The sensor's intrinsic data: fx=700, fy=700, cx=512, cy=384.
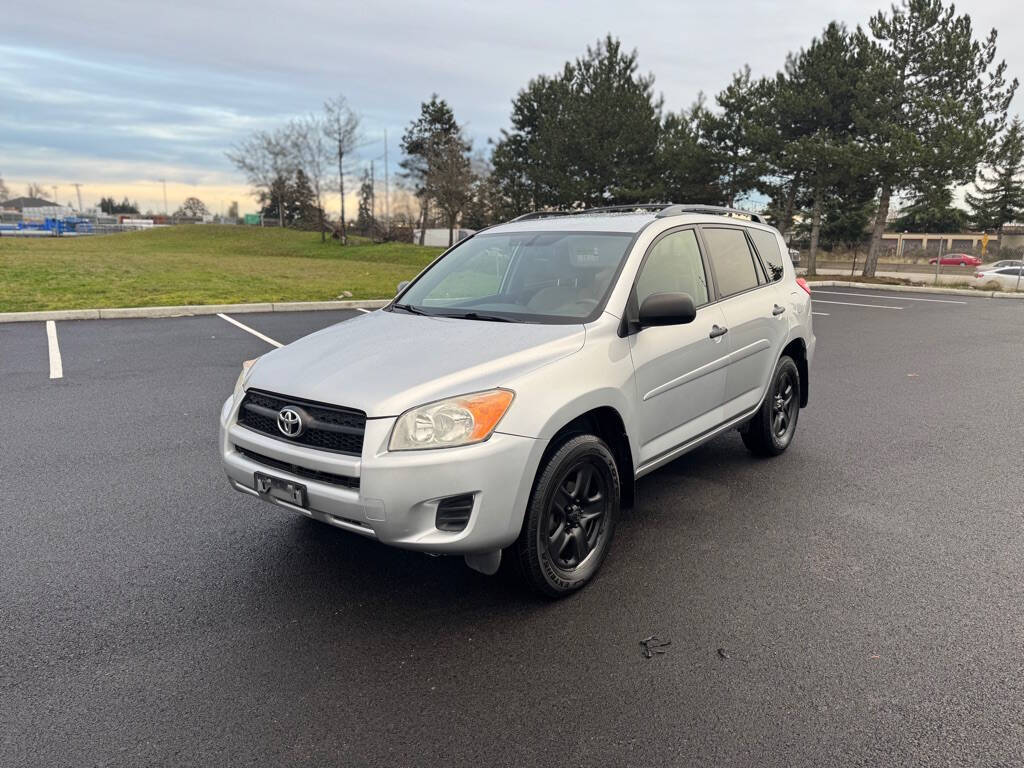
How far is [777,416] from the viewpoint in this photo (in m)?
5.39

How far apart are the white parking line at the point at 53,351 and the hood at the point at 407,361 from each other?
5844mm

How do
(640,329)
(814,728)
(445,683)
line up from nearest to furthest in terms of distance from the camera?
(814,728) → (445,683) → (640,329)

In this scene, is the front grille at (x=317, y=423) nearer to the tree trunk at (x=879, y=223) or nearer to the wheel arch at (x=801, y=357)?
the wheel arch at (x=801, y=357)

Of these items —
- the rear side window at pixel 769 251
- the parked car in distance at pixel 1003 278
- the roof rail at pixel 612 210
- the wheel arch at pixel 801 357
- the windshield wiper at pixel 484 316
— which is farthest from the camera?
the parked car in distance at pixel 1003 278

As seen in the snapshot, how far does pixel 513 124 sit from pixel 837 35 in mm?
20656

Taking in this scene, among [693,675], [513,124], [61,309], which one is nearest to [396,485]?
[693,675]

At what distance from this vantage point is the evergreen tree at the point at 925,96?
25.0m

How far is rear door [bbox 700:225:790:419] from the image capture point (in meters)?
4.50

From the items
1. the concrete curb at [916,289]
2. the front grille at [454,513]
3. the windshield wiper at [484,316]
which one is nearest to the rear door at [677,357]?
the windshield wiper at [484,316]

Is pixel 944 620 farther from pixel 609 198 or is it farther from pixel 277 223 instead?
pixel 277 223

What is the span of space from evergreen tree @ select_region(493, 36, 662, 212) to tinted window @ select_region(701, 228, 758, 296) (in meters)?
29.5

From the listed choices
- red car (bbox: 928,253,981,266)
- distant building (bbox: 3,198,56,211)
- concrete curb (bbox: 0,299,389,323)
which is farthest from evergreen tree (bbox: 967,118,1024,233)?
distant building (bbox: 3,198,56,211)

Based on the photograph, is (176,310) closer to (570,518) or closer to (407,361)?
(407,361)

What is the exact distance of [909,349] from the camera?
11039 millimetres
